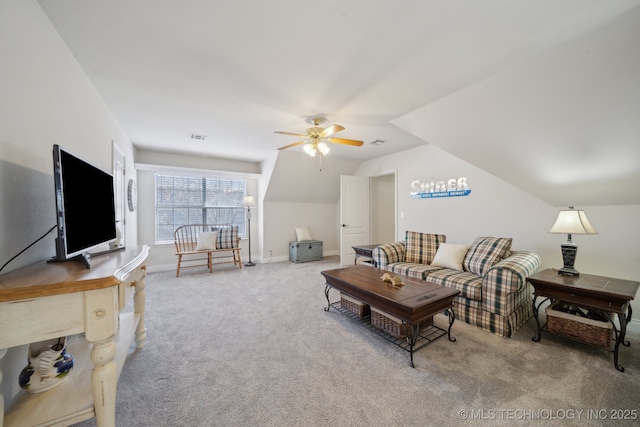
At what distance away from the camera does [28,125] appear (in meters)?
1.34

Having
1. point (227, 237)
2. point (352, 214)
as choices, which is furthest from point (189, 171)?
point (352, 214)

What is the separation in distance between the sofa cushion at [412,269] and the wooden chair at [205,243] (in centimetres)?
324

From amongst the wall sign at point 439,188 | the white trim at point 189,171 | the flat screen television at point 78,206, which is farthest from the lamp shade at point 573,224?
the white trim at point 189,171

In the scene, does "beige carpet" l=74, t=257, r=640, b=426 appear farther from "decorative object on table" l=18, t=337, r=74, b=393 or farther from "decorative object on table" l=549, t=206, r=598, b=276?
"decorative object on table" l=549, t=206, r=598, b=276

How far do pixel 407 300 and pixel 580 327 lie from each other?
155cm

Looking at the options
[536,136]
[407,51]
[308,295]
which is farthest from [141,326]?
[536,136]

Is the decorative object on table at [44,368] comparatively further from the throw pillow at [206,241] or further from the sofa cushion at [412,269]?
the throw pillow at [206,241]

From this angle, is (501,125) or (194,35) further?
(501,125)

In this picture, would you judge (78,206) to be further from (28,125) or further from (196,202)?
(196,202)

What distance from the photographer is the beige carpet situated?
4.89 ft

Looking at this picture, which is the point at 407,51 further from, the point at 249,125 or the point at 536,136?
the point at 249,125

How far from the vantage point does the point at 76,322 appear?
0.96 m

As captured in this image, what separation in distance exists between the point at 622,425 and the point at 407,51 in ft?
8.84

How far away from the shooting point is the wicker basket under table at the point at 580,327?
2039mm
